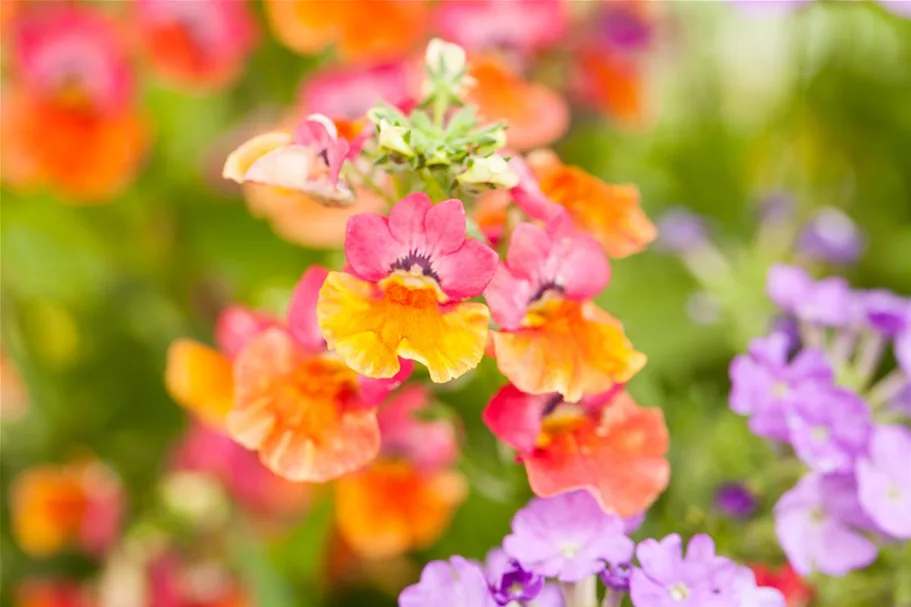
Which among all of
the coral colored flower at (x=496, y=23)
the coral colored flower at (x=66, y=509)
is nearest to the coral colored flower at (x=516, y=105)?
the coral colored flower at (x=496, y=23)

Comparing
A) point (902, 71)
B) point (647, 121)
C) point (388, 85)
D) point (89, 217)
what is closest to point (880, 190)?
point (902, 71)

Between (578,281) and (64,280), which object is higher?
(578,281)

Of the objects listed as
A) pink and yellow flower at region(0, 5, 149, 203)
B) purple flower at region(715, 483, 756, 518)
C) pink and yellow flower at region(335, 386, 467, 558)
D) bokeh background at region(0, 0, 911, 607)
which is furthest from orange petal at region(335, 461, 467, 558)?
pink and yellow flower at region(0, 5, 149, 203)

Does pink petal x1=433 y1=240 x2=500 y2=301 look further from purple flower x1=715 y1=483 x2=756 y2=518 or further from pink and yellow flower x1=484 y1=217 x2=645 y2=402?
purple flower x1=715 y1=483 x2=756 y2=518

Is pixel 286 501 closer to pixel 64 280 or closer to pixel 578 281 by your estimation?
pixel 64 280

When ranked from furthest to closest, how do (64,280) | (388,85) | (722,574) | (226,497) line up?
1. (64,280)
2. (226,497)
3. (388,85)
4. (722,574)

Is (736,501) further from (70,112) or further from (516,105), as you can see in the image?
(70,112)
